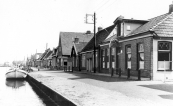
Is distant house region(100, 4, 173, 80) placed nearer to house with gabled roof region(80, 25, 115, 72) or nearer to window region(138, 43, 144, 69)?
window region(138, 43, 144, 69)

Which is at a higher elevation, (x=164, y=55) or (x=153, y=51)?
(x=153, y=51)

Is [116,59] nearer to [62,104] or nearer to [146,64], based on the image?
[146,64]

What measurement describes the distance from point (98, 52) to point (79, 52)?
8.57 metres

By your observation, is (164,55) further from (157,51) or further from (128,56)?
(128,56)

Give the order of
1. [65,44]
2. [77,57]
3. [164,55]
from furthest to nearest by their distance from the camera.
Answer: [65,44] → [77,57] → [164,55]

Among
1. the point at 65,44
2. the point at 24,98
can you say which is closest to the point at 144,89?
the point at 24,98

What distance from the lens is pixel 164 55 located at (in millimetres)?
16406

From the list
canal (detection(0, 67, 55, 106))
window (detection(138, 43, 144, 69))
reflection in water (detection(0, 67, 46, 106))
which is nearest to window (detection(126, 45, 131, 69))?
window (detection(138, 43, 144, 69))

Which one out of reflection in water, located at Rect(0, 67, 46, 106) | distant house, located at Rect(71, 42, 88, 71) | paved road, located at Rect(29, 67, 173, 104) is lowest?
reflection in water, located at Rect(0, 67, 46, 106)

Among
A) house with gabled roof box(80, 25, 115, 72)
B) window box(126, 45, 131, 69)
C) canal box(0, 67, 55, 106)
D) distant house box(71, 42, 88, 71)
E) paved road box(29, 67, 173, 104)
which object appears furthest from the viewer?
distant house box(71, 42, 88, 71)

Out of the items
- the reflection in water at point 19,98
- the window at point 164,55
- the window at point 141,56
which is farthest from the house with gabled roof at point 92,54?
the window at point 164,55

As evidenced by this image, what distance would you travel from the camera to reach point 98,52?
90.8 feet

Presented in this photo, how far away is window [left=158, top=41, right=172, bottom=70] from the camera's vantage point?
53.6 ft

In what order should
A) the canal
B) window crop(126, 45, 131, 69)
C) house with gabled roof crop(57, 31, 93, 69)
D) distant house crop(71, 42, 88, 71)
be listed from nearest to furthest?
the canal
window crop(126, 45, 131, 69)
distant house crop(71, 42, 88, 71)
house with gabled roof crop(57, 31, 93, 69)
